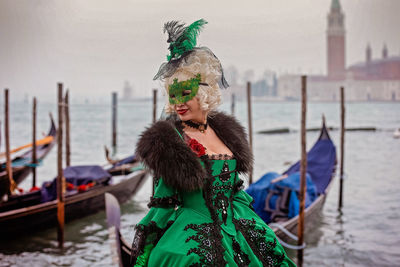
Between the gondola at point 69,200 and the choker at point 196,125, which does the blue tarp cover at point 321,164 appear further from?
the choker at point 196,125

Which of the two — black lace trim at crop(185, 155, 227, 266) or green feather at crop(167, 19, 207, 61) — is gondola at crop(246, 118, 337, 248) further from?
green feather at crop(167, 19, 207, 61)

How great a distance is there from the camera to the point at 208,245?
1290mm

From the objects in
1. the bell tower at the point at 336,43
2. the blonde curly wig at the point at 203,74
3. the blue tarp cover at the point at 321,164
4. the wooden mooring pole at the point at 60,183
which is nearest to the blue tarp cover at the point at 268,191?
the blue tarp cover at the point at 321,164

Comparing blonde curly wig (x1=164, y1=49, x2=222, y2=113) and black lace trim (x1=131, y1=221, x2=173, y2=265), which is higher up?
blonde curly wig (x1=164, y1=49, x2=222, y2=113)

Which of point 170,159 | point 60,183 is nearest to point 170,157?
point 170,159

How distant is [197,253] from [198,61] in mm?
617

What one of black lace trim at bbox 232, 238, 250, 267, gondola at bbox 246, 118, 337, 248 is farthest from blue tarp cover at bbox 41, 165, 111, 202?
black lace trim at bbox 232, 238, 250, 267

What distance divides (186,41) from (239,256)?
0.71 metres

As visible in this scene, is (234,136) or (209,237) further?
(234,136)

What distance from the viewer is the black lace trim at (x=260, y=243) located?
1.43 m

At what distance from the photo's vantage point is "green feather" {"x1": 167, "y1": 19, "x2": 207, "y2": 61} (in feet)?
4.72

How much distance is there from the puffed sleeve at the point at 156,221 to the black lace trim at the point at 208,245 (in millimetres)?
77

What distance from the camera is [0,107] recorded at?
40562 millimetres

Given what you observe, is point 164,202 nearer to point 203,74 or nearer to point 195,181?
point 195,181
